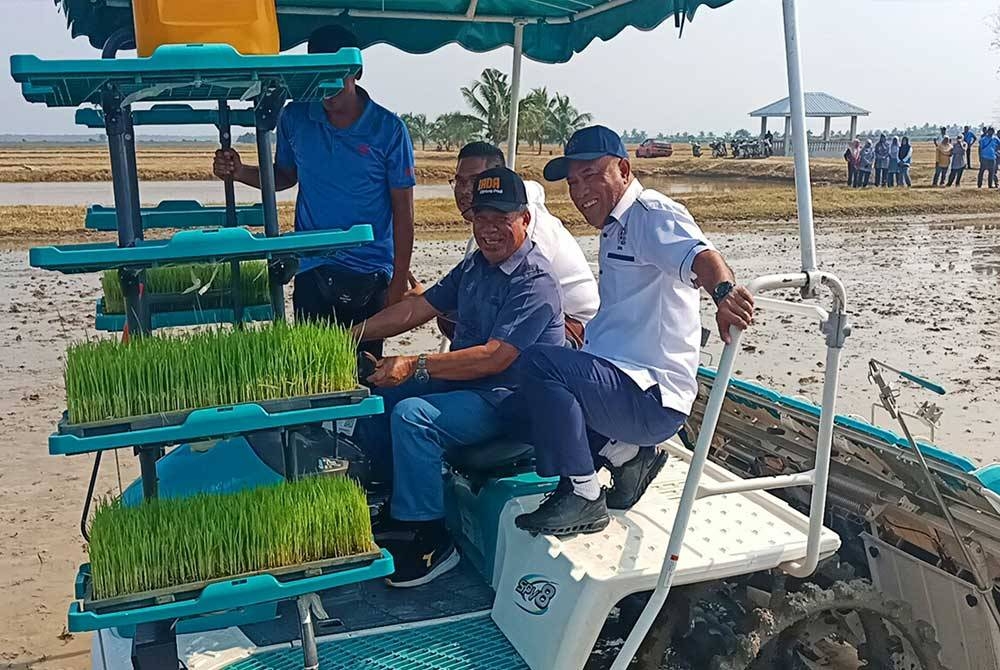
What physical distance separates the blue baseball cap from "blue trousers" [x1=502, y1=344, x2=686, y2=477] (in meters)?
0.68

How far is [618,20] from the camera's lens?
4484 millimetres

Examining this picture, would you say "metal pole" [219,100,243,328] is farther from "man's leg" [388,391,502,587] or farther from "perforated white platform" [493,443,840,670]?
"perforated white platform" [493,443,840,670]

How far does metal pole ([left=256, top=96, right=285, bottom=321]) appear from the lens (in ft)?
9.08

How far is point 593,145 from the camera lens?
327cm

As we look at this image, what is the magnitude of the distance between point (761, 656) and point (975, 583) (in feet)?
2.44

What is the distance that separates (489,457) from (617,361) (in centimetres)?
63

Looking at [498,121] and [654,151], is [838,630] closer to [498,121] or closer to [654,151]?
[498,121]

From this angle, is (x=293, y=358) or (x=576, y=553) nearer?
(x=293, y=358)

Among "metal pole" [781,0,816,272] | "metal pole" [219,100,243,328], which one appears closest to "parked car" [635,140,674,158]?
"metal pole" [219,100,243,328]

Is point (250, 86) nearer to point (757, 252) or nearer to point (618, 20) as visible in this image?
point (618, 20)

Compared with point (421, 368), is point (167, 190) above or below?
below

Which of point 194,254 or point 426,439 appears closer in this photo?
point 194,254

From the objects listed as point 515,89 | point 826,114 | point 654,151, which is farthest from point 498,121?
point 654,151

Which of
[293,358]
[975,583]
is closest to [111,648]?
[293,358]
